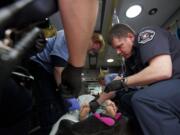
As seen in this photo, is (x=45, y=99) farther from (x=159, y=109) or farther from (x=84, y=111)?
(x=159, y=109)

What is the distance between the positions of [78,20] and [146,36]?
86 cm

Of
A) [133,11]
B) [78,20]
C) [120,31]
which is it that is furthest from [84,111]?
[133,11]

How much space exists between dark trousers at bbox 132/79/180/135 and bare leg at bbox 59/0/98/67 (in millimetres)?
601

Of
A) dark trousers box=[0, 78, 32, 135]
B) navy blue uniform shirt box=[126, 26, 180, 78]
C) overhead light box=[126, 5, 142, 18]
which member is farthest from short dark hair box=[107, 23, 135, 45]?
overhead light box=[126, 5, 142, 18]

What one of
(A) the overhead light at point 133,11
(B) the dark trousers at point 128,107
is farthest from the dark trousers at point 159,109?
(A) the overhead light at point 133,11

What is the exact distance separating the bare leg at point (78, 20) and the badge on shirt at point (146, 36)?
799 millimetres

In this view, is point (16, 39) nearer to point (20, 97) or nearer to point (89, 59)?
point (20, 97)

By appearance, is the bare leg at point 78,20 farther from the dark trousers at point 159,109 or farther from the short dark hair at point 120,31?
the short dark hair at point 120,31

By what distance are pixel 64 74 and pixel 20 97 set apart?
140 millimetres

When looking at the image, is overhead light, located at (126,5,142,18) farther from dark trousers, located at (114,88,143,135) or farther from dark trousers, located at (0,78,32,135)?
dark trousers, located at (0,78,32,135)

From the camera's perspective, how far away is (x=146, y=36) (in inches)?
48.3

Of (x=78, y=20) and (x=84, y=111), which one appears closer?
(x=78, y=20)

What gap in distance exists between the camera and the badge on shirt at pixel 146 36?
1.20m

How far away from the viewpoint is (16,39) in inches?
11.6
